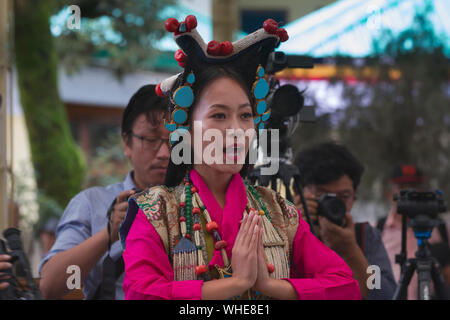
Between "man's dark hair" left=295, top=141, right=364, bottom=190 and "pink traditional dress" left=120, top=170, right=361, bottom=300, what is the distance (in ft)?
3.44

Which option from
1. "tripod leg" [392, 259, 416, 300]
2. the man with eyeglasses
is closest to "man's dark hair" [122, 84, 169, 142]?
the man with eyeglasses

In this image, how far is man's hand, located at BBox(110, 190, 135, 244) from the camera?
219 cm

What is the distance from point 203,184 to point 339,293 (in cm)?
52

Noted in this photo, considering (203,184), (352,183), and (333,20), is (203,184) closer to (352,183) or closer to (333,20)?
(352,183)

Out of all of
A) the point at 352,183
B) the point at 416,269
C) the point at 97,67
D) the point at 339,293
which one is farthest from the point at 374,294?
the point at 97,67

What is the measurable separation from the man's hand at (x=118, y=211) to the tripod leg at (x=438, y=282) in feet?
4.48

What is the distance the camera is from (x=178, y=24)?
1650 millimetres

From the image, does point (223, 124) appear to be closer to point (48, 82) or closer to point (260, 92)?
point (260, 92)

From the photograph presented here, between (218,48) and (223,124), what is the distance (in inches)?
8.9

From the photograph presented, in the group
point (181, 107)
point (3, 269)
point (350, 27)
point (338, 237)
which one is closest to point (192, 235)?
point (181, 107)

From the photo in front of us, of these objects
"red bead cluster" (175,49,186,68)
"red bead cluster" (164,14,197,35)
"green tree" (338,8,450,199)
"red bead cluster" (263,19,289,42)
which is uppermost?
"green tree" (338,8,450,199)

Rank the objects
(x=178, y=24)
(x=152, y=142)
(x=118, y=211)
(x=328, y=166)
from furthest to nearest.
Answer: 1. (x=328, y=166)
2. (x=152, y=142)
3. (x=118, y=211)
4. (x=178, y=24)

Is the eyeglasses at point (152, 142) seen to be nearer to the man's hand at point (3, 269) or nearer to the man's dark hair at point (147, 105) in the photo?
the man's dark hair at point (147, 105)

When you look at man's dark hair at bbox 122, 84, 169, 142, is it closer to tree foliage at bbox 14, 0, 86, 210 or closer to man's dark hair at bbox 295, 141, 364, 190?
man's dark hair at bbox 295, 141, 364, 190
